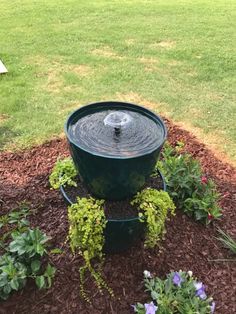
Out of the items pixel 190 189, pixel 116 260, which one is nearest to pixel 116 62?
pixel 190 189

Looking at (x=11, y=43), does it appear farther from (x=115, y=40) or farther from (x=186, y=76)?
(x=186, y=76)

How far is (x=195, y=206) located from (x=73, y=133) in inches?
46.0

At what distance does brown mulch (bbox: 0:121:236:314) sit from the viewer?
2.68 m

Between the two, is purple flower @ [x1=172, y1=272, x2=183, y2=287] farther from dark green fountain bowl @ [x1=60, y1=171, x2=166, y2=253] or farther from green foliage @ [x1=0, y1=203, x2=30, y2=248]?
green foliage @ [x1=0, y1=203, x2=30, y2=248]

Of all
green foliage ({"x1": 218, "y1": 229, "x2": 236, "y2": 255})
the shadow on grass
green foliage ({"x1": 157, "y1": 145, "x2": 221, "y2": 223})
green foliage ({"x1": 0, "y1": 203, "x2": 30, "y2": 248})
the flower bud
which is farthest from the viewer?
the shadow on grass

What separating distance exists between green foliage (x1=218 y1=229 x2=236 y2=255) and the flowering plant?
475mm

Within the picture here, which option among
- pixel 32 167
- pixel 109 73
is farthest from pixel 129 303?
pixel 109 73

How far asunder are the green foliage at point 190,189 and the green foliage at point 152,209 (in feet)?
1.53

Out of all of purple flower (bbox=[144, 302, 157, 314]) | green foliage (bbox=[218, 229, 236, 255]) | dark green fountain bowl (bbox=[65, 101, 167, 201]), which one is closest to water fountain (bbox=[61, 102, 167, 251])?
dark green fountain bowl (bbox=[65, 101, 167, 201])

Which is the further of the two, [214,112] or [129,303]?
[214,112]

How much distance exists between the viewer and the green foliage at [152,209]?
264 centimetres

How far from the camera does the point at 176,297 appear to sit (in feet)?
8.48

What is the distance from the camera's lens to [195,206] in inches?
130

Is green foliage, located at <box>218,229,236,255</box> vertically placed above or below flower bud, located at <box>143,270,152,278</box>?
below
